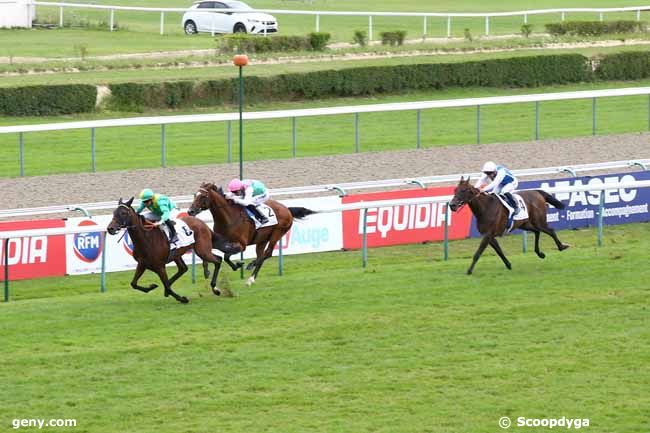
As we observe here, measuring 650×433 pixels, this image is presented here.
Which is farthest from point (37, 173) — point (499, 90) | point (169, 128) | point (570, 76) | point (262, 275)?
point (570, 76)

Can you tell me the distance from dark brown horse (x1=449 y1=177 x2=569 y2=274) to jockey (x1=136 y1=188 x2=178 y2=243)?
274 centimetres

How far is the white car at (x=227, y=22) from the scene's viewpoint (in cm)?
3312

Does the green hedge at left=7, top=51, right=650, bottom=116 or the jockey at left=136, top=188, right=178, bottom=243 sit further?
the green hedge at left=7, top=51, right=650, bottom=116

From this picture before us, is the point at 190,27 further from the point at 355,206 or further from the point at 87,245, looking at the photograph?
the point at 355,206

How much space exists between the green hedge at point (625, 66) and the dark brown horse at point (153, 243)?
59.0 ft

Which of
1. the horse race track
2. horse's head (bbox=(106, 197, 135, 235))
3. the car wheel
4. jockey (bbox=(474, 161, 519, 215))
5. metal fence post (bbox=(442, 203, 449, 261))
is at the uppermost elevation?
the car wheel

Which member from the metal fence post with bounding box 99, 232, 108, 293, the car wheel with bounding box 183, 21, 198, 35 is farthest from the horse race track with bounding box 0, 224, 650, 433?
the car wheel with bounding box 183, 21, 198, 35

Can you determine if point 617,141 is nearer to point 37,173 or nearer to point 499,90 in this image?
point 499,90

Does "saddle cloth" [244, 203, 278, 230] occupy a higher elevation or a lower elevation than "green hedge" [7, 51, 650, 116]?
lower

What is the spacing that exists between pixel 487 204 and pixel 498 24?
75.8ft

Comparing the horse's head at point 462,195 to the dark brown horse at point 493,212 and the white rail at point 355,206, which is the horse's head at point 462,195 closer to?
the dark brown horse at point 493,212

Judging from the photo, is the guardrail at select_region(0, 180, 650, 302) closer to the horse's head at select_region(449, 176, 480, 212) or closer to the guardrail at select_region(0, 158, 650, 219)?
the horse's head at select_region(449, 176, 480, 212)

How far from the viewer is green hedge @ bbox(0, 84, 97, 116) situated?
23375 millimetres

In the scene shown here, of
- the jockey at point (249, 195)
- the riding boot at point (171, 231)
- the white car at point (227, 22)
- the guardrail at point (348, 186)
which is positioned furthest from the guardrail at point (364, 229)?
the white car at point (227, 22)
